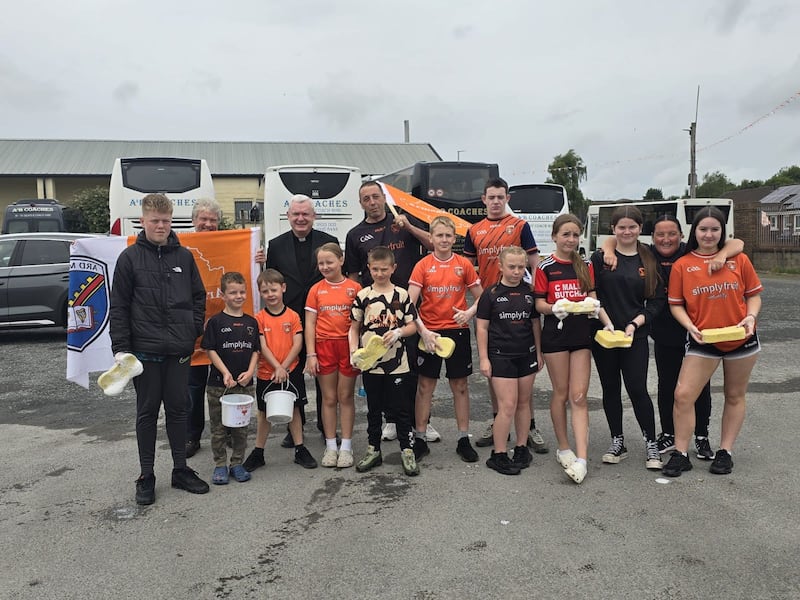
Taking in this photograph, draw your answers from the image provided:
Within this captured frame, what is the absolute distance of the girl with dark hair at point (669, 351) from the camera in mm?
5078

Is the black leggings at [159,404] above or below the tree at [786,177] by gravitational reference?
below

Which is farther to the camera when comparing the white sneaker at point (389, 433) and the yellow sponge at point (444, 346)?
the white sneaker at point (389, 433)

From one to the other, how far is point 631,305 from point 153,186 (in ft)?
41.3

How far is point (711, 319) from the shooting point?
4672 mm

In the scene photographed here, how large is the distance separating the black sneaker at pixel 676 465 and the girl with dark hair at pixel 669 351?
298 mm

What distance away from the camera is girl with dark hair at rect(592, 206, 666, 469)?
4.85 metres

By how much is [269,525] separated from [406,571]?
3.38 feet

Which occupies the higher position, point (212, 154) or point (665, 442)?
point (212, 154)

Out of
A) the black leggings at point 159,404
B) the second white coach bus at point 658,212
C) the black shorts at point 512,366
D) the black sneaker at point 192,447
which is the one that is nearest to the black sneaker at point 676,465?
the black shorts at point 512,366

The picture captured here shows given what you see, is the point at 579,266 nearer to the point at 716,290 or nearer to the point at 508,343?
the point at 508,343

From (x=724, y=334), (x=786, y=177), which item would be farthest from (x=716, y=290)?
(x=786, y=177)

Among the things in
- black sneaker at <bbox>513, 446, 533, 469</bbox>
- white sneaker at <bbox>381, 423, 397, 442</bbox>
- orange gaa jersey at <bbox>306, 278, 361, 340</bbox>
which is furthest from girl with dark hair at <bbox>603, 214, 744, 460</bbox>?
white sneaker at <bbox>381, 423, 397, 442</bbox>

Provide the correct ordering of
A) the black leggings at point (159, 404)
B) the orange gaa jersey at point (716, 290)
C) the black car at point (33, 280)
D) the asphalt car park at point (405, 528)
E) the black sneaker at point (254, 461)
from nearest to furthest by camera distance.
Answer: the asphalt car park at point (405, 528) < the black leggings at point (159, 404) < the orange gaa jersey at point (716, 290) < the black sneaker at point (254, 461) < the black car at point (33, 280)

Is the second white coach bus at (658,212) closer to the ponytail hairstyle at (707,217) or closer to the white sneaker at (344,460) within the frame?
the ponytail hairstyle at (707,217)
